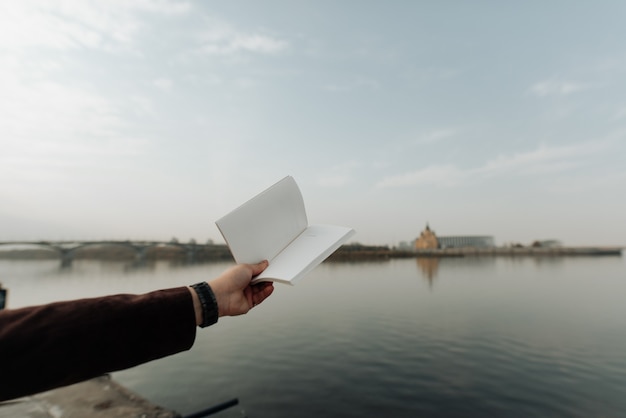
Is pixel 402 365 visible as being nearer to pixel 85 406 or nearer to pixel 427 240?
pixel 85 406

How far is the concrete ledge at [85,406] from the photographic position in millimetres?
6836

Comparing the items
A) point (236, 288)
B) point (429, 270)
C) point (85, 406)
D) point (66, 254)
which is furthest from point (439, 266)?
point (66, 254)

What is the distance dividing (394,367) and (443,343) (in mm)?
4670

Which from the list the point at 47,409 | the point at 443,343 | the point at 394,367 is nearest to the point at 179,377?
the point at 47,409

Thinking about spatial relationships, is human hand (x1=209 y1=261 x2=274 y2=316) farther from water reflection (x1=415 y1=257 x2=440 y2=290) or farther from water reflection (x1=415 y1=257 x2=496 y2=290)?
water reflection (x1=415 y1=257 x2=440 y2=290)

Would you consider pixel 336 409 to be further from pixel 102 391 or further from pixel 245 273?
pixel 245 273

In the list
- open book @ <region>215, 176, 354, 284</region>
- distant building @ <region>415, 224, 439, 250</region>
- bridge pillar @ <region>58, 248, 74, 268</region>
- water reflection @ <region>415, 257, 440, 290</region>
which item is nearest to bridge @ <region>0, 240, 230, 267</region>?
bridge pillar @ <region>58, 248, 74, 268</region>

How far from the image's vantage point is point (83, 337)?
1.14 metres

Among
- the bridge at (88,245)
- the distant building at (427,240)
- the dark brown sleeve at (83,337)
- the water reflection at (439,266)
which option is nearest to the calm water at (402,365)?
the dark brown sleeve at (83,337)

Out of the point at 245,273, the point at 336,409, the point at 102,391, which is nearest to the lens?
A: the point at 245,273

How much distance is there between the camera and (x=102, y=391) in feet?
26.4

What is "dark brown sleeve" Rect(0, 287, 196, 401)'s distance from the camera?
1037 mm

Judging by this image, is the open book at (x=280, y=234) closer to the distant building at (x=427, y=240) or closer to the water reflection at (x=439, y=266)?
the water reflection at (x=439, y=266)

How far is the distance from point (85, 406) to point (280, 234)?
7.90 metres
